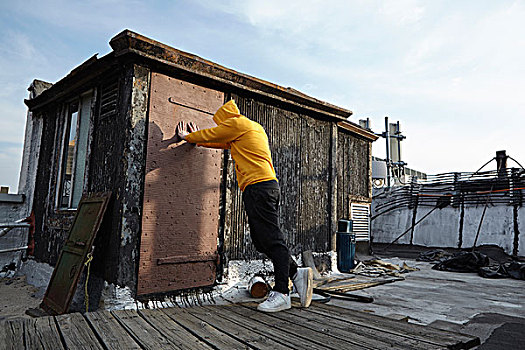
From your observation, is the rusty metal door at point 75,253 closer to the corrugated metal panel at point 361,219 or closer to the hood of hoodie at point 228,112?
the hood of hoodie at point 228,112

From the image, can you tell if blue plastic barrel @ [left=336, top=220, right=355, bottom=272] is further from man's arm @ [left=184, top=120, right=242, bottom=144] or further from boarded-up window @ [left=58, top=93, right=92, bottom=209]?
boarded-up window @ [left=58, top=93, right=92, bottom=209]

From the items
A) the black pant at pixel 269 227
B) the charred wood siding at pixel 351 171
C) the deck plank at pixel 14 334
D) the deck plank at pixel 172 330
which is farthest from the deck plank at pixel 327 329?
the charred wood siding at pixel 351 171

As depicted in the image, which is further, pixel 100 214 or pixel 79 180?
pixel 79 180

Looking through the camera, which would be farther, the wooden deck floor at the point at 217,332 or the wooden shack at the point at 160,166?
the wooden shack at the point at 160,166

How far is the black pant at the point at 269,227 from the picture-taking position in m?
3.49

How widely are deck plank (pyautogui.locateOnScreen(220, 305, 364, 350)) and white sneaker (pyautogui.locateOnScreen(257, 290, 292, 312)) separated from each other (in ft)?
0.24

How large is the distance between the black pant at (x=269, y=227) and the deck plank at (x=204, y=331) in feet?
3.00

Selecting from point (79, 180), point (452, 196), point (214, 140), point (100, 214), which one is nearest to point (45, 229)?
point (79, 180)

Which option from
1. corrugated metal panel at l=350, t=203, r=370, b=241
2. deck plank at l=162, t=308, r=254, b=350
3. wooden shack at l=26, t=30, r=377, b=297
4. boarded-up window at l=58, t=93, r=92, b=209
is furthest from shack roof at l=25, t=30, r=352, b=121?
corrugated metal panel at l=350, t=203, r=370, b=241

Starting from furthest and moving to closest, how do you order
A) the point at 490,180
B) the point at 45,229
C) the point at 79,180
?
1. the point at 490,180
2. the point at 45,229
3. the point at 79,180

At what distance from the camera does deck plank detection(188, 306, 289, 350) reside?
7.87 ft

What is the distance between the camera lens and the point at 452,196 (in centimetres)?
1201

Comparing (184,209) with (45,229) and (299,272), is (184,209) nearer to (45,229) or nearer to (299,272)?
(299,272)

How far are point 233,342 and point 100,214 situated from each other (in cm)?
225
